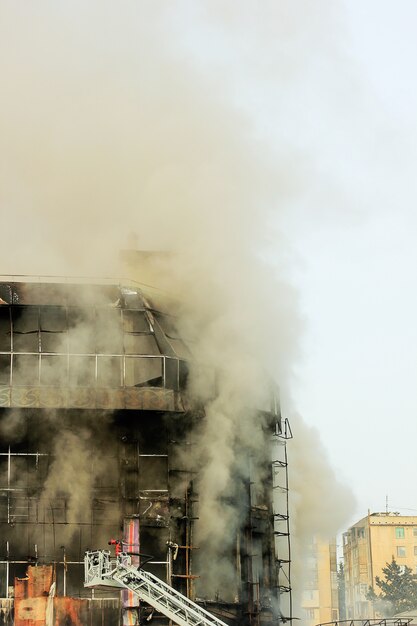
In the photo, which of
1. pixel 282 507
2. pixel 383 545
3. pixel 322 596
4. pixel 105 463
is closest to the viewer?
pixel 105 463

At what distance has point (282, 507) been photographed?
52.2 m

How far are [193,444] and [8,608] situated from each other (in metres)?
10.2

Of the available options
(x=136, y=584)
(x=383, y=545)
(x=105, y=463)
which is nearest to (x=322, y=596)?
(x=383, y=545)

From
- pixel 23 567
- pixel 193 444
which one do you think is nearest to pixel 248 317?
pixel 193 444

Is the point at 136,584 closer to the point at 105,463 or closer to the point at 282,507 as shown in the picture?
the point at 105,463

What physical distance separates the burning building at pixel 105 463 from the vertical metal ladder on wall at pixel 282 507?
4034mm

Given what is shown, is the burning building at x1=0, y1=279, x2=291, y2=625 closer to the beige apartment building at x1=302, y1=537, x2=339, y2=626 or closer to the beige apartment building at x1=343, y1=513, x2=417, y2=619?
the beige apartment building at x1=302, y1=537, x2=339, y2=626

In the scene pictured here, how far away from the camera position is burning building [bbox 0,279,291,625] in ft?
139

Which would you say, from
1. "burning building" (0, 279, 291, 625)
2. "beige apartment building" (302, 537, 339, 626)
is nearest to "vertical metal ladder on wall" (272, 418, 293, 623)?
"burning building" (0, 279, 291, 625)

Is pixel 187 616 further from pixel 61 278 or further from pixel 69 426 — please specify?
pixel 61 278

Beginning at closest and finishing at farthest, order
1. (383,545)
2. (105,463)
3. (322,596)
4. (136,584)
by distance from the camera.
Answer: (136,584), (105,463), (322,596), (383,545)

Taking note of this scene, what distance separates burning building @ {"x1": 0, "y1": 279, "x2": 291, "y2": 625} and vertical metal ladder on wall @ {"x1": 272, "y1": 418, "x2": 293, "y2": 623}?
4.03 metres

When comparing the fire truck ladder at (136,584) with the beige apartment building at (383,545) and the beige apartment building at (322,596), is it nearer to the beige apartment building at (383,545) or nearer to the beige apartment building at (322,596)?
the beige apartment building at (322,596)

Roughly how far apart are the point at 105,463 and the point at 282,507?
1170 cm
